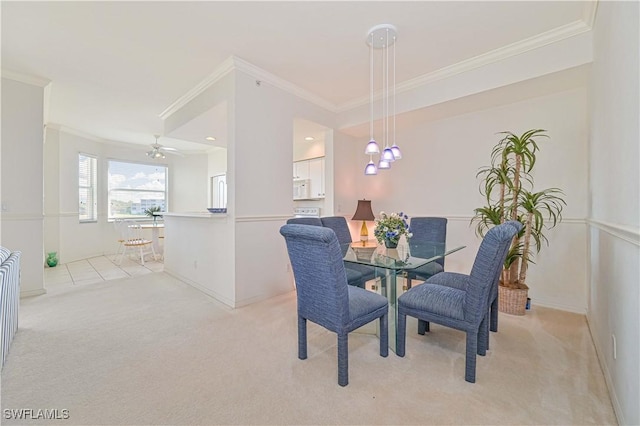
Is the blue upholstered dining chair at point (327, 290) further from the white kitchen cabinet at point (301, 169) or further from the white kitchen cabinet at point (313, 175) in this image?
the white kitchen cabinet at point (301, 169)

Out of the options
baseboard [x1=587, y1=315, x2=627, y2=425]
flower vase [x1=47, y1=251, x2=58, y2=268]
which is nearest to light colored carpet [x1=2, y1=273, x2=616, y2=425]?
baseboard [x1=587, y1=315, x2=627, y2=425]

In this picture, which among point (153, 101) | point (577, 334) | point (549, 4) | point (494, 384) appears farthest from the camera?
point (153, 101)

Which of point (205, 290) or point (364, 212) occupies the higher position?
point (364, 212)

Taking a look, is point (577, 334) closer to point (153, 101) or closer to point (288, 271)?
point (288, 271)

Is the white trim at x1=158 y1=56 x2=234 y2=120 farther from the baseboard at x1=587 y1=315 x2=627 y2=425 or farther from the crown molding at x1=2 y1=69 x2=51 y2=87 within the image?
the baseboard at x1=587 y1=315 x2=627 y2=425

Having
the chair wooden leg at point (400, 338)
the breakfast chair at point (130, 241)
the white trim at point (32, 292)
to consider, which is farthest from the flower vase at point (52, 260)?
the chair wooden leg at point (400, 338)

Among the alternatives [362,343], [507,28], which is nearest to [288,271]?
[362,343]

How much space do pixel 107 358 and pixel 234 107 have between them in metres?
2.51

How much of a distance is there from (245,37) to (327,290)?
2.42 metres

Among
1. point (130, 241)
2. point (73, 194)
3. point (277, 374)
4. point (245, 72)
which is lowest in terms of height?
point (277, 374)

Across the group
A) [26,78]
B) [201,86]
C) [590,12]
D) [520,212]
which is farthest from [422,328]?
[26,78]

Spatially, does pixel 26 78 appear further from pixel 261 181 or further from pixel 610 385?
pixel 610 385

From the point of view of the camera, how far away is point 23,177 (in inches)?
132

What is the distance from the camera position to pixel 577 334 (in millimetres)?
2385
